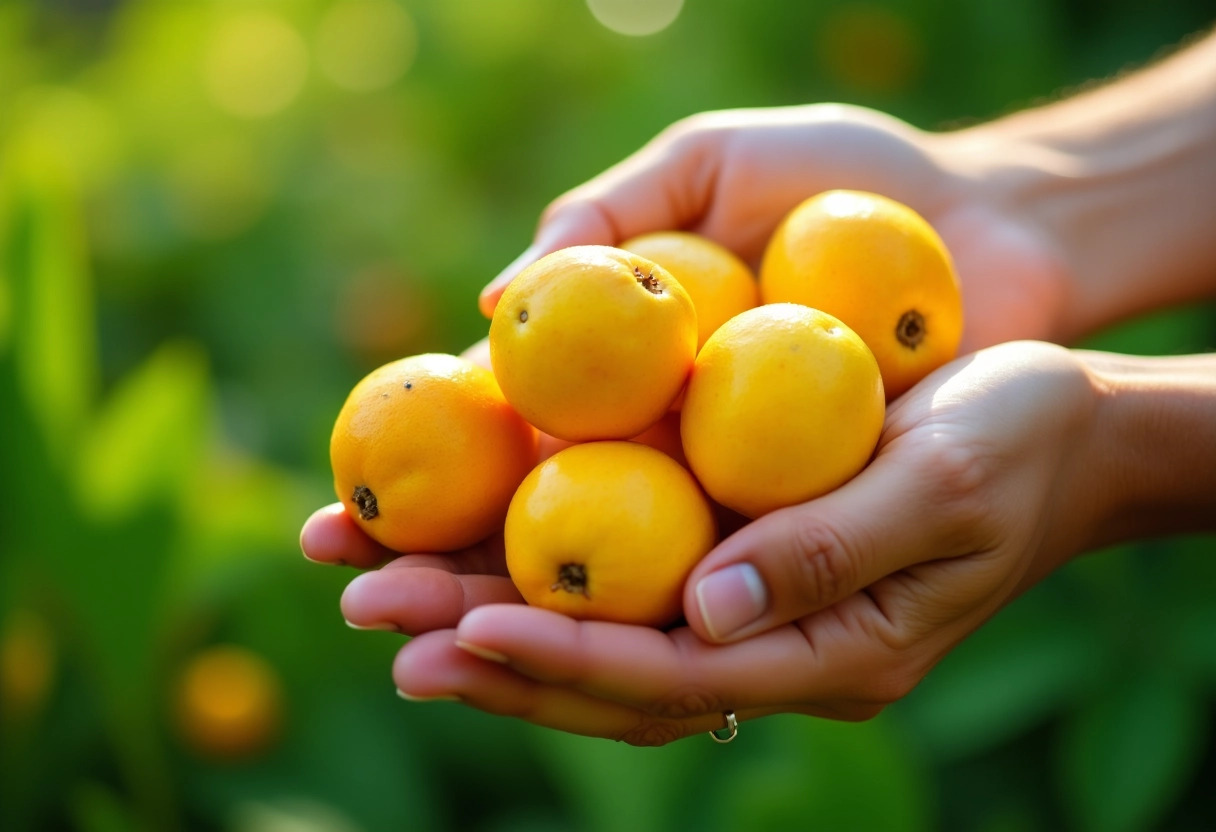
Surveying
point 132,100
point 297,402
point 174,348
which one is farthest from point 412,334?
point 132,100

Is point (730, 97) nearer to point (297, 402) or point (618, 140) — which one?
point (618, 140)

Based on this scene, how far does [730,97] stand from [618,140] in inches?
16.6

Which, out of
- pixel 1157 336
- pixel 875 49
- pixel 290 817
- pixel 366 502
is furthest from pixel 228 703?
pixel 875 49

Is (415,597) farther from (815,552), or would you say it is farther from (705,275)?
(705,275)

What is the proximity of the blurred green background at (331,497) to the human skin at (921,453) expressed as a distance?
0.59m

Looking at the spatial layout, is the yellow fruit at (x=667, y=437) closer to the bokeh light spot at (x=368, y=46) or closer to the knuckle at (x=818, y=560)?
the knuckle at (x=818, y=560)

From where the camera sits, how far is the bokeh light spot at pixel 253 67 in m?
5.04

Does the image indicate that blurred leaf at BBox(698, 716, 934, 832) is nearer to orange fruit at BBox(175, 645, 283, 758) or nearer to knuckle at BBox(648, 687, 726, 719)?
knuckle at BBox(648, 687, 726, 719)

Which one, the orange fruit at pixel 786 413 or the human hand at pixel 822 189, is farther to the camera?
the human hand at pixel 822 189

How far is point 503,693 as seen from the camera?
1.57 meters

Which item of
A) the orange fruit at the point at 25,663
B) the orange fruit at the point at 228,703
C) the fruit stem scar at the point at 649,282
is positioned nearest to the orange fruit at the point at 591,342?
the fruit stem scar at the point at 649,282

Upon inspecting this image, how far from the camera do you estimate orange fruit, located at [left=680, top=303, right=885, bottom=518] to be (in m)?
1.61

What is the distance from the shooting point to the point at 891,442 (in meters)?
1.70

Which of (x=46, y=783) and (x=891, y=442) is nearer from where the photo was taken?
(x=891, y=442)
